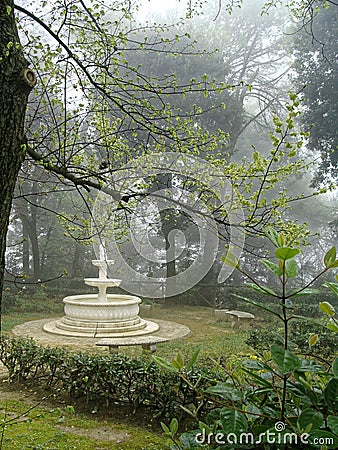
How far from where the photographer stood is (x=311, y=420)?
860mm

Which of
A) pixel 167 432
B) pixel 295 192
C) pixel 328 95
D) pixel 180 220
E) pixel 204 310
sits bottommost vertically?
pixel 204 310

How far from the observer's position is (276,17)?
54.4 feet

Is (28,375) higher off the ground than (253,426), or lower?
lower

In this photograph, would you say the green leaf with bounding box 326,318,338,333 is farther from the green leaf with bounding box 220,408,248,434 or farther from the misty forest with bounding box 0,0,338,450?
the green leaf with bounding box 220,408,248,434

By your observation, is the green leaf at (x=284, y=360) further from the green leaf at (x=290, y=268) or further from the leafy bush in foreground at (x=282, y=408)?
the green leaf at (x=290, y=268)

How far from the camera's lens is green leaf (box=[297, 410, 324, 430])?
86 centimetres

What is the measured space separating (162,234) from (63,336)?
785cm

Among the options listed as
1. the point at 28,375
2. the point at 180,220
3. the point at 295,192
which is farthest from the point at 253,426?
the point at 295,192

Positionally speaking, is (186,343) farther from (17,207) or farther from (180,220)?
(17,207)

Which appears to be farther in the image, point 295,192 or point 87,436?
point 295,192

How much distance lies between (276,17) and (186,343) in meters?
13.9

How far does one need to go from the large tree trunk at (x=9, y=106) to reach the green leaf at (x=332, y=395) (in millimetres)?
1657

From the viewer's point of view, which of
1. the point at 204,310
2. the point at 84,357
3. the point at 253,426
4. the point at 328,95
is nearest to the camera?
the point at 253,426

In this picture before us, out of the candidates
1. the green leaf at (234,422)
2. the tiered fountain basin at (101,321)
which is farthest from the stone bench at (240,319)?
the green leaf at (234,422)
